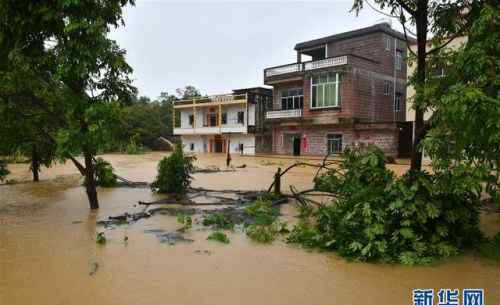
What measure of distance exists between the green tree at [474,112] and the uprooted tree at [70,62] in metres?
5.79

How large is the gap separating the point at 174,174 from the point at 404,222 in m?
7.60

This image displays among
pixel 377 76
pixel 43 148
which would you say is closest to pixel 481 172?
pixel 43 148

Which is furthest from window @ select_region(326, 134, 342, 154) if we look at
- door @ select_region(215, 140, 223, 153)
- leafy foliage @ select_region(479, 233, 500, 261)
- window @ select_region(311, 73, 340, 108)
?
leafy foliage @ select_region(479, 233, 500, 261)

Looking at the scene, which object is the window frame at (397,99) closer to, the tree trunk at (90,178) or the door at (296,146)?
the door at (296,146)

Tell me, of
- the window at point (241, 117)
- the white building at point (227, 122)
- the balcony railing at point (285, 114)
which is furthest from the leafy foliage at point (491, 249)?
the window at point (241, 117)

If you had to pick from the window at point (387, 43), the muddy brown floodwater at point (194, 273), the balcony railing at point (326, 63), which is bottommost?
the muddy brown floodwater at point (194, 273)

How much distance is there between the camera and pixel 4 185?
591 inches

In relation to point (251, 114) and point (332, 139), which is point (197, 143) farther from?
point (332, 139)

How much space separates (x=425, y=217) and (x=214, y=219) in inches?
163

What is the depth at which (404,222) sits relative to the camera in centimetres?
564

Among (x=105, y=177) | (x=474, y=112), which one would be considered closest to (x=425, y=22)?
(x=474, y=112)

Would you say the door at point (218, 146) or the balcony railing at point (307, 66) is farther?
the door at point (218, 146)

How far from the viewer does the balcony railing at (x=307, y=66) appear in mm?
26930

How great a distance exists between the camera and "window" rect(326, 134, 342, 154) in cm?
2806
